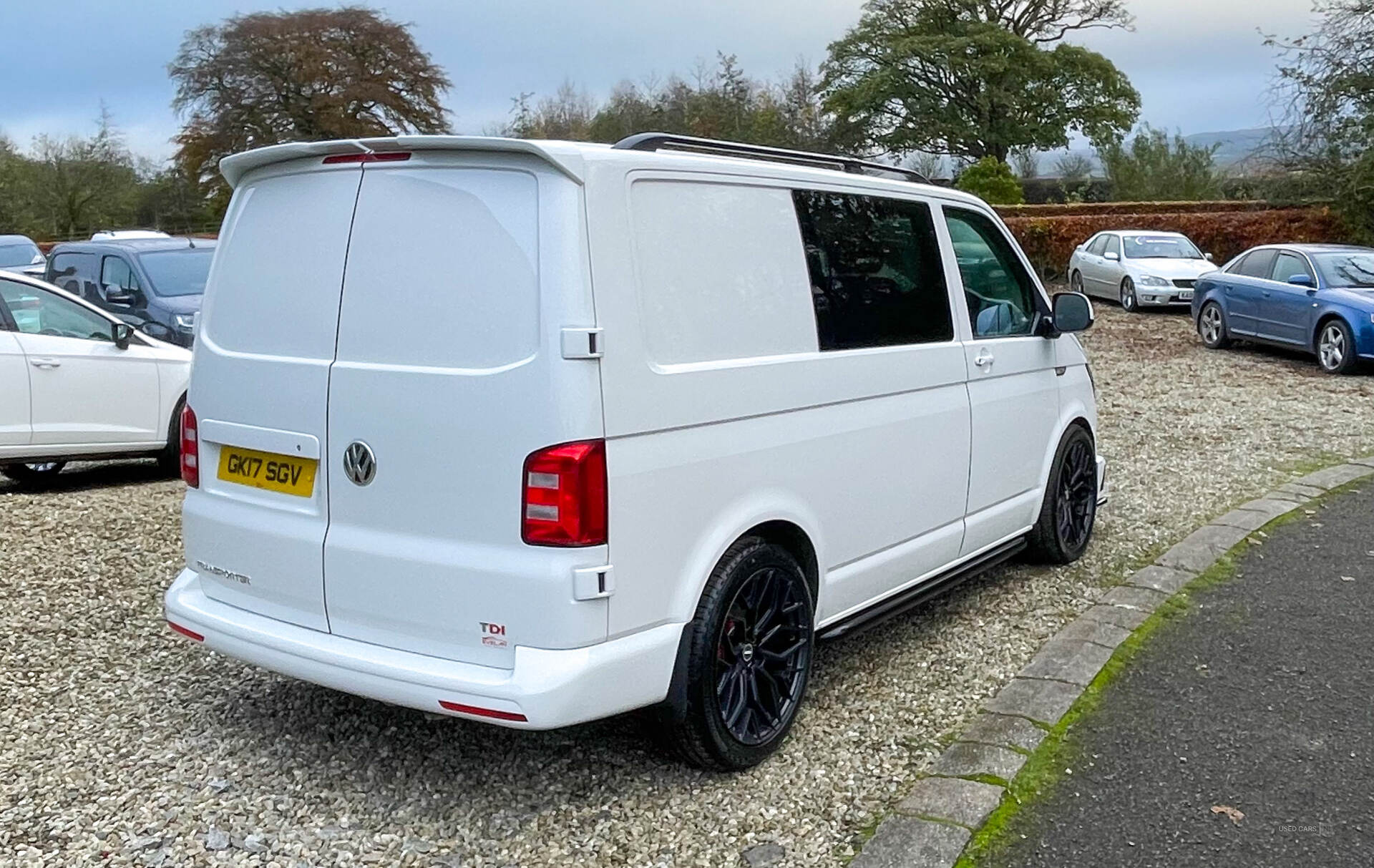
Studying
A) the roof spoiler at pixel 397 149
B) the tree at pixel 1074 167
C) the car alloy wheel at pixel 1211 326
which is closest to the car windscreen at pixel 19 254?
the car alloy wheel at pixel 1211 326

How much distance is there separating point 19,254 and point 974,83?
41.5 metres

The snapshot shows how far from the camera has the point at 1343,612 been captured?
18.9ft

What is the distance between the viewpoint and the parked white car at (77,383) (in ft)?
27.4

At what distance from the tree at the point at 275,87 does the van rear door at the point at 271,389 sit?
52.7 m

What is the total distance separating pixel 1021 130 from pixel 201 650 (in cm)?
5274

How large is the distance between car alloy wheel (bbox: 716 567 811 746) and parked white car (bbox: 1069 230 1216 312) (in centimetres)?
1794

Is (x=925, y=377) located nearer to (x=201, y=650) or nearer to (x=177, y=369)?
(x=201, y=650)

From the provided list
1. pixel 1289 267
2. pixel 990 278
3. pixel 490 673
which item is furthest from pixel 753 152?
pixel 1289 267

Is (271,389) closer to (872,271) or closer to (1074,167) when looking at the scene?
(872,271)

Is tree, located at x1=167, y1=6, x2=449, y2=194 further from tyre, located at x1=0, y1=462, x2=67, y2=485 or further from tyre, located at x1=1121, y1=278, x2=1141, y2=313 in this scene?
tyre, located at x1=0, y1=462, x2=67, y2=485

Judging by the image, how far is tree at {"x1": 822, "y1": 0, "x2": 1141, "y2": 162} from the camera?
5209 centimetres

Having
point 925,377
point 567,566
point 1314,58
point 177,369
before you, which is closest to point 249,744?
point 567,566

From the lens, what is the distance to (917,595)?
5012mm

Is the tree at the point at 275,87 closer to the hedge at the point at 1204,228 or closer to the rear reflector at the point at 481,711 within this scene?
the hedge at the point at 1204,228
